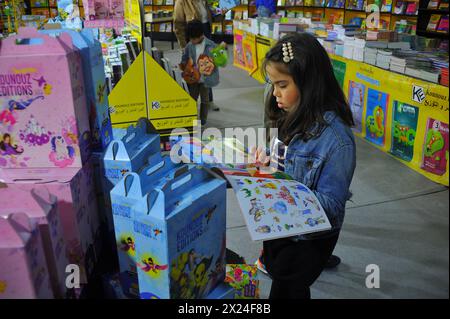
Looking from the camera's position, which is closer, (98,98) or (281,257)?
(98,98)

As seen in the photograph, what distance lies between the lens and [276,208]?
41.1 inches

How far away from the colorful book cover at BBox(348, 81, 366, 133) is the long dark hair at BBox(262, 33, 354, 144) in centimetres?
320

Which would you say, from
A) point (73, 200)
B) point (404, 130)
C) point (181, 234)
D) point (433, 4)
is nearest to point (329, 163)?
point (181, 234)

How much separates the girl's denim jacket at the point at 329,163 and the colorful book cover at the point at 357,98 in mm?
3231

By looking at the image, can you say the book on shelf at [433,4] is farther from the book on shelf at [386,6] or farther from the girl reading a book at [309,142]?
the girl reading a book at [309,142]

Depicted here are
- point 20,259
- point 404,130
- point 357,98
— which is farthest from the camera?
point 357,98

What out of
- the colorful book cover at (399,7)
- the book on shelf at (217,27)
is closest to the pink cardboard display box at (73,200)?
the colorful book cover at (399,7)

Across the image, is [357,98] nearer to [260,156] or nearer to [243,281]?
[260,156]

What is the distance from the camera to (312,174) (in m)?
1.38

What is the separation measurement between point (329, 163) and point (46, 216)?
852 mm

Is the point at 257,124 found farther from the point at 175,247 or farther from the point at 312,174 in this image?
the point at 175,247

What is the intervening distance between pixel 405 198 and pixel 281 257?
7.09ft

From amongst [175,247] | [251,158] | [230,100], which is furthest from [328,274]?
[230,100]

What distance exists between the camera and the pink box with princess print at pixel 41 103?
1.05m
